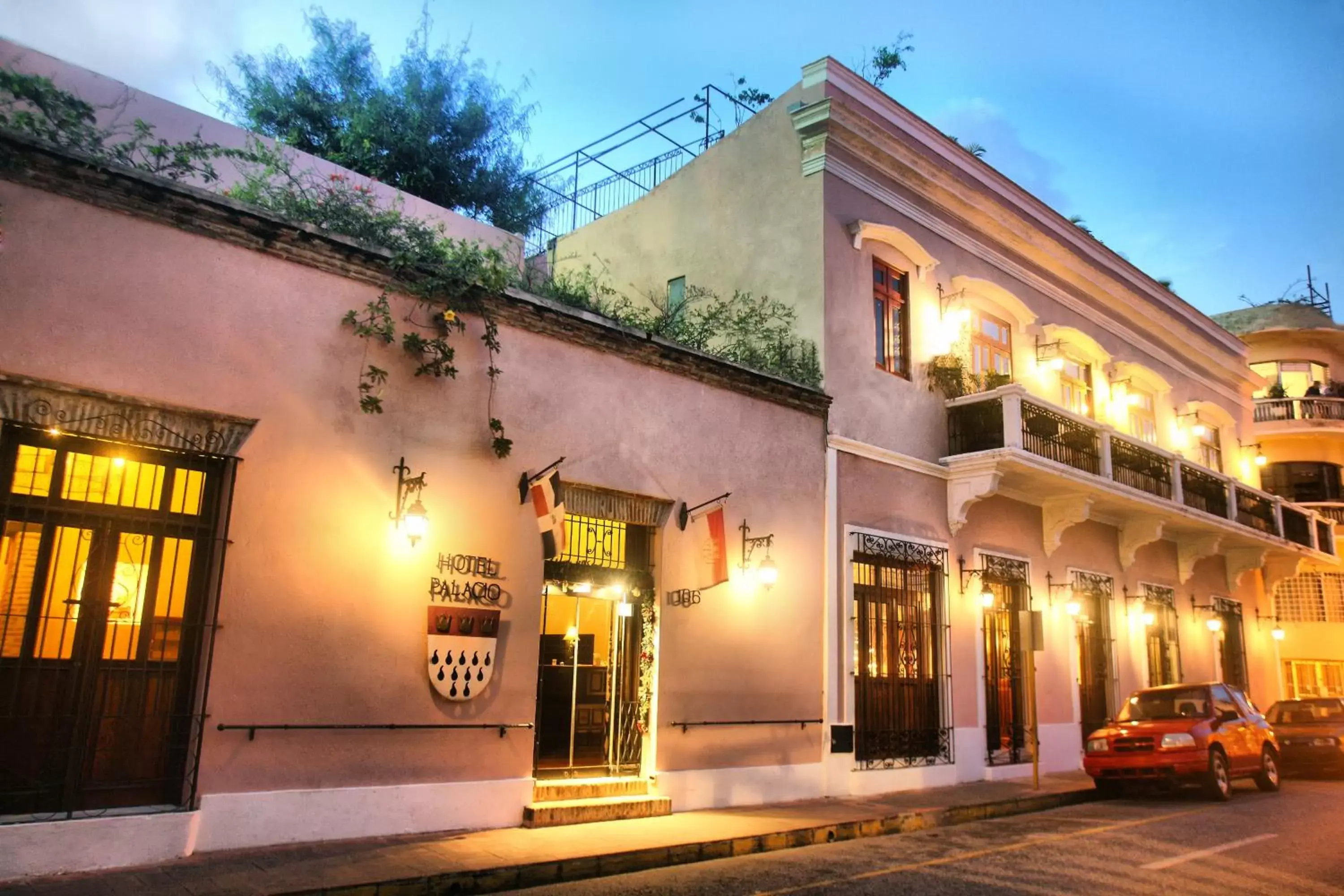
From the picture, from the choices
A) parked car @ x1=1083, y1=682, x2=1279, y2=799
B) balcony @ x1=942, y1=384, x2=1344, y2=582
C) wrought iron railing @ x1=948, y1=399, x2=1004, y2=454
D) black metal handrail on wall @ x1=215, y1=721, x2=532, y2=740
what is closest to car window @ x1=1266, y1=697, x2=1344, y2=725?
parked car @ x1=1083, y1=682, x2=1279, y2=799

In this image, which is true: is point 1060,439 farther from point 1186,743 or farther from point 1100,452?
point 1186,743

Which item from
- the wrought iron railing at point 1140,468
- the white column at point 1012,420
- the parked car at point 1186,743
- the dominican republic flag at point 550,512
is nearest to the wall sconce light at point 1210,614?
the wrought iron railing at point 1140,468

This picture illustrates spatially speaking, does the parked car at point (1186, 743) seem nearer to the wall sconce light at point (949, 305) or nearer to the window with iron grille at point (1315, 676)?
the wall sconce light at point (949, 305)

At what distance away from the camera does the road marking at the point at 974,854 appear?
8.09 meters

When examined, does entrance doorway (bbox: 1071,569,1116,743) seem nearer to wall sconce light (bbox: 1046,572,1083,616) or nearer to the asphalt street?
wall sconce light (bbox: 1046,572,1083,616)

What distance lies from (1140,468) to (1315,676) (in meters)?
14.5

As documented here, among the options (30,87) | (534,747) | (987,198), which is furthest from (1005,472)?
(30,87)

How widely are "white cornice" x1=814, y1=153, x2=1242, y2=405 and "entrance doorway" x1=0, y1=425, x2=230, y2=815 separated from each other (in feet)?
33.5

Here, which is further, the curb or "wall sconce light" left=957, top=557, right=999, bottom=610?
"wall sconce light" left=957, top=557, right=999, bottom=610

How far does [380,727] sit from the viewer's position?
914 cm

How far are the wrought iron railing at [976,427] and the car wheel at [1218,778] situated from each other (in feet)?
17.4

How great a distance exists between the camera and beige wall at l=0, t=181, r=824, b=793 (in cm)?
810

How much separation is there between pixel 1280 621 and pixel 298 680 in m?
29.2

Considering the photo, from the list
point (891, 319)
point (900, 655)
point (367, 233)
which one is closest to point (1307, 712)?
point (900, 655)
